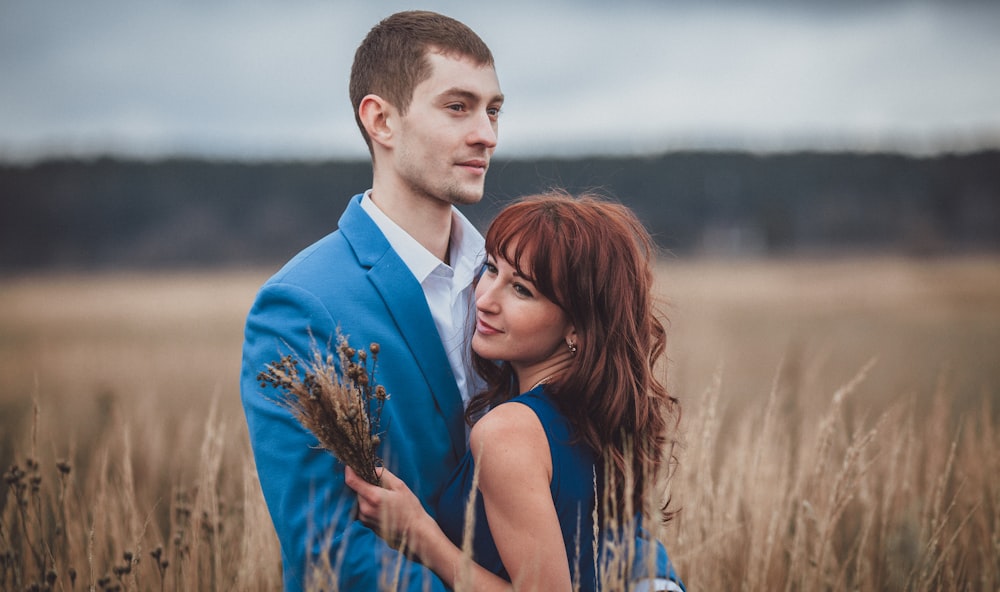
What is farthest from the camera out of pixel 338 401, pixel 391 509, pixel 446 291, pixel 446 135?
pixel 446 291

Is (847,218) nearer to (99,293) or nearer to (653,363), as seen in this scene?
(99,293)

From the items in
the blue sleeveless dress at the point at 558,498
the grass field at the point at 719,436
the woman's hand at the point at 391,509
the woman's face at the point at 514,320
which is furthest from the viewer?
the grass field at the point at 719,436

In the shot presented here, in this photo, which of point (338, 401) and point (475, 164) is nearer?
point (338, 401)

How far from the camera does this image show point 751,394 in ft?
36.1

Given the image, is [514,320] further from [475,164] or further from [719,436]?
[719,436]

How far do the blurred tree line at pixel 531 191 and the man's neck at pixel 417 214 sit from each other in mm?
42571

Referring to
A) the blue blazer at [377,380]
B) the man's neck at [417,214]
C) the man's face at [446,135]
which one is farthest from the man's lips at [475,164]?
the blue blazer at [377,380]

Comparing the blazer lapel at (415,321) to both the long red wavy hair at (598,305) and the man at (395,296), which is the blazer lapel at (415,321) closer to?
the man at (395,296)

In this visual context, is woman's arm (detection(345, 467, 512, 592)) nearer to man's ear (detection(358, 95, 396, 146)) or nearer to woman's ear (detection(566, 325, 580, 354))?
woman's ear (detection(566, 325, 580, 354))

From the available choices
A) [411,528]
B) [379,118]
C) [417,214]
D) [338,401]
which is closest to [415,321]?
[417,214]

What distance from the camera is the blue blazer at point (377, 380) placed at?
2.39m

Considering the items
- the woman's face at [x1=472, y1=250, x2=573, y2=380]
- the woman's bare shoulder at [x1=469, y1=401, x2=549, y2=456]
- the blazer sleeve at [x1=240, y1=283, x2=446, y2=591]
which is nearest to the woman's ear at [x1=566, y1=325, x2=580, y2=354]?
the woman's face at [x1=472, y1=250, x2=573, y2=380]

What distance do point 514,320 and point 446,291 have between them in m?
0.50

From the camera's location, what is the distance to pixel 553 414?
2529 millimetres
